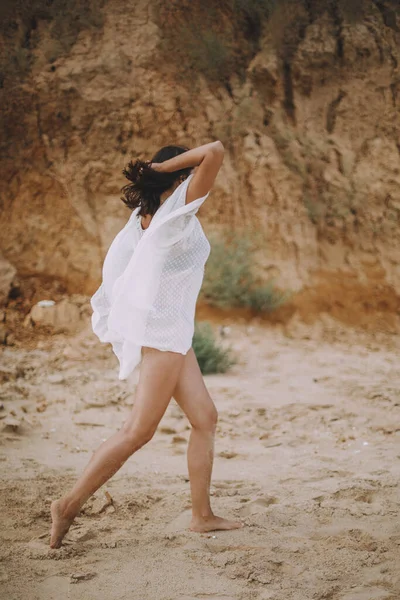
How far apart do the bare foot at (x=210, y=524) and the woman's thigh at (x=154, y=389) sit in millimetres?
516

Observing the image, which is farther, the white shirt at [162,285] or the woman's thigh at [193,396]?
the woman's thigh at [193,396]

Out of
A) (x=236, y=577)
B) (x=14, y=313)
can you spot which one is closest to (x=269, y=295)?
(x=14, y=313)

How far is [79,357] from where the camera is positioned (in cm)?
730

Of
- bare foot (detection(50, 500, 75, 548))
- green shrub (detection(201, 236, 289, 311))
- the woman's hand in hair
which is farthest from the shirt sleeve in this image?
green shrub (detection(201, 236, 289, 311))

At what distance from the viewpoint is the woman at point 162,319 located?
8.71 feet

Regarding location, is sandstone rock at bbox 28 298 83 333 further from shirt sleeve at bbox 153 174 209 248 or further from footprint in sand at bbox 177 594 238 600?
footprint in sand at bbox 177 594 238 600

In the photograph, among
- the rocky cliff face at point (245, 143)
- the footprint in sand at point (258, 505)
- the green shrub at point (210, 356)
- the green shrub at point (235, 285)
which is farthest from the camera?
the rocky cliff face at point (245, 143)

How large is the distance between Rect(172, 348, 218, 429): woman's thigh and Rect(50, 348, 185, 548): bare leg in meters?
0.09

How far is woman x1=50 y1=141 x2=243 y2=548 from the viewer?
265 centimetres

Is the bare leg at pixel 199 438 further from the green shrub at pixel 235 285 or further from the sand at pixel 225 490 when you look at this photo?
the green shrub at pixel 235 285

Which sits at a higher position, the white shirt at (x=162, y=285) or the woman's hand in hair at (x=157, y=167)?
the woman's hand in hair at (x=157, y=167)

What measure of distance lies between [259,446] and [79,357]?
327 cm

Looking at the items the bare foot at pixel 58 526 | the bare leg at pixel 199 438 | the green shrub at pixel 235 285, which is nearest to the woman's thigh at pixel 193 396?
the bare leg at pixel 199 438

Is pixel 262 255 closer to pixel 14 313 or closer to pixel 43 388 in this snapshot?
pixel 14 313
